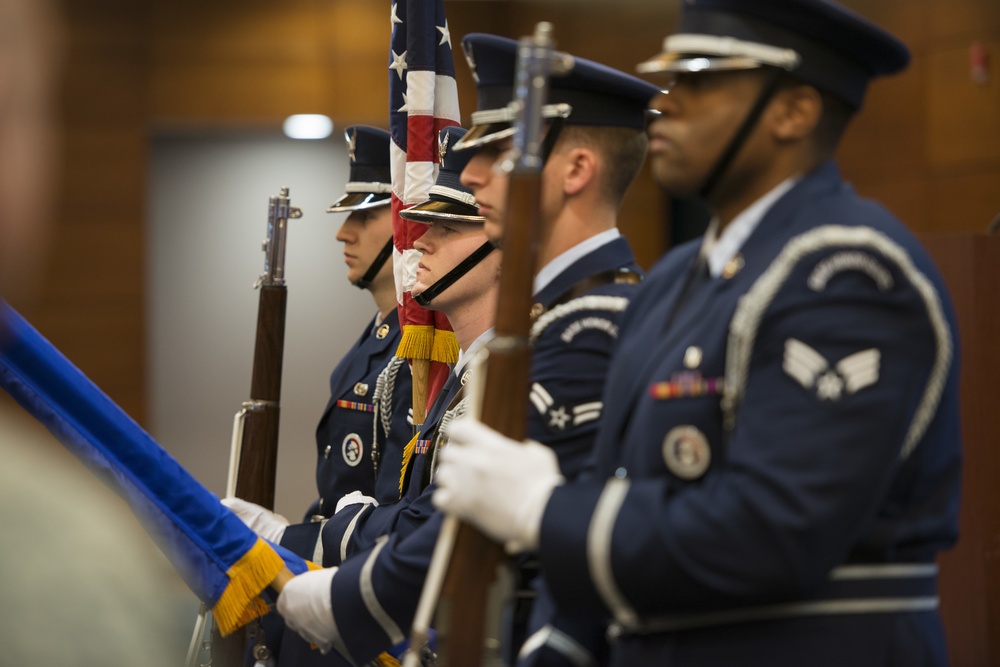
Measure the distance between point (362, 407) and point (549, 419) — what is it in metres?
1.55

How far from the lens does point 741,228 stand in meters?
1.51

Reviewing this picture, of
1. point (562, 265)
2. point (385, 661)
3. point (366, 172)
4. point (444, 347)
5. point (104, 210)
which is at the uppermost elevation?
point (104, 210)

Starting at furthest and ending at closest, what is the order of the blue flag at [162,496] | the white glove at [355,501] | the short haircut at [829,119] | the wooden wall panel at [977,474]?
the wooden wall panel at [977,474] < the white glove at [355,501] < the blue flag at [162,496] < the short haircut at [829,119]

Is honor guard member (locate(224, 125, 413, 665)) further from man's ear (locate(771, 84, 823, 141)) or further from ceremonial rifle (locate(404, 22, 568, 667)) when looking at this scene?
man's ear (locate(771, 84, 823, 141))

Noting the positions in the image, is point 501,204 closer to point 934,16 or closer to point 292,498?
point 934,16

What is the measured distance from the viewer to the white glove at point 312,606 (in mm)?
2100

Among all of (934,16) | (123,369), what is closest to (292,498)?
(123,369)

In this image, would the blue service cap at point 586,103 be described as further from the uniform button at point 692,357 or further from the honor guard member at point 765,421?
the uniform button at point 692,357

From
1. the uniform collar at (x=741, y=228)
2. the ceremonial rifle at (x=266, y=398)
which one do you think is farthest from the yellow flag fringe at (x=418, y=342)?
the uniform collar at (x=741, y=228)

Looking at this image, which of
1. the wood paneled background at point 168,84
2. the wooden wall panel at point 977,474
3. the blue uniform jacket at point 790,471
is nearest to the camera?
the blue uniform jacket at point 790,471

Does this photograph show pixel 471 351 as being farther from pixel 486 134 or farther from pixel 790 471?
pixel 790 471

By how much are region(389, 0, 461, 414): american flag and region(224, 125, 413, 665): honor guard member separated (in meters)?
0.26

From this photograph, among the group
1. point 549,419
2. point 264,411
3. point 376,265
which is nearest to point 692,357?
point 549,419

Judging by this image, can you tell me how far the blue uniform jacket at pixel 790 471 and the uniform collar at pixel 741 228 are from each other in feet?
0.06
